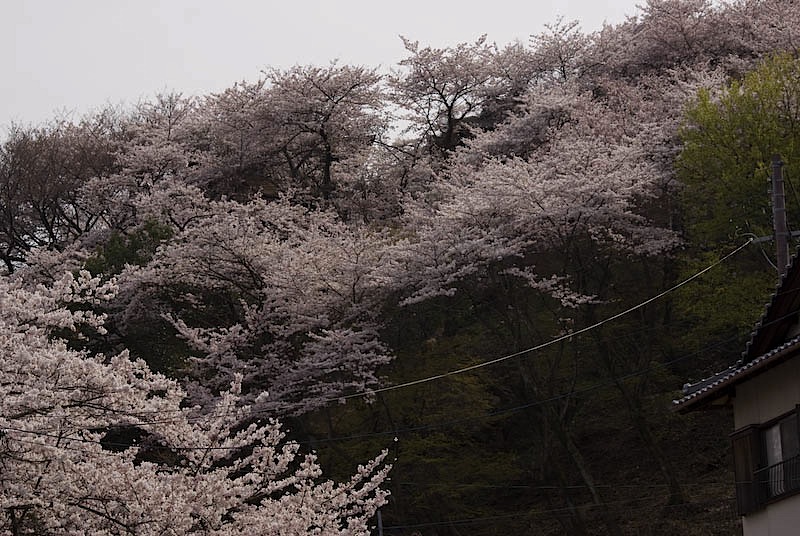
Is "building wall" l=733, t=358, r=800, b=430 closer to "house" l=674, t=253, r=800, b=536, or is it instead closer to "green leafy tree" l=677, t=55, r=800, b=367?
"house" l=674, t=253, r=800, b=536

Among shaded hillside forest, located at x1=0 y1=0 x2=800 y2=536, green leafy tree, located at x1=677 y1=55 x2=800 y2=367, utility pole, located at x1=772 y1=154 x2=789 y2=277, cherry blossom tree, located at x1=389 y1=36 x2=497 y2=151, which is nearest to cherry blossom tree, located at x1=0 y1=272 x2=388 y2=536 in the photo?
shaded hillside forest, located at x1=0 y1=0 x2=800 y2=536

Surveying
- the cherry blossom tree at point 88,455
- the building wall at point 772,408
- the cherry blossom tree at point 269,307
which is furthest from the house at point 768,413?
the cherry blossom tree at point 269,307

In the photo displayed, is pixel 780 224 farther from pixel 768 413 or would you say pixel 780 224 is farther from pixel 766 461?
pixel 766 461

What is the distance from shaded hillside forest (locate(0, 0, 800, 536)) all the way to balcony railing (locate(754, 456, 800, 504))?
1124 cm

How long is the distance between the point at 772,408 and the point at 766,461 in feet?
2.24

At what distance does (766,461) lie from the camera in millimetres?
13719

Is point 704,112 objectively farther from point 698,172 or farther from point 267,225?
point 267,225

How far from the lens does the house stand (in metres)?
12.9

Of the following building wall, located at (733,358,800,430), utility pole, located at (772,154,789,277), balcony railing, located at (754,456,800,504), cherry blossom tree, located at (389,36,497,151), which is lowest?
balcony railing, located at (754,456,800,504)

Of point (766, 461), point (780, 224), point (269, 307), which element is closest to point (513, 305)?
point (269, 307)

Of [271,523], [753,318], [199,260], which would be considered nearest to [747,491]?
[271,523]

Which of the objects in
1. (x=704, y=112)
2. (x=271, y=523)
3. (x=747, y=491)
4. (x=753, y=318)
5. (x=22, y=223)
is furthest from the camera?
(x=22, y=223)

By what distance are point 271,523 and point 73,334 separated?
479 inches

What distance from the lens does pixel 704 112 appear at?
26375 millimetres
